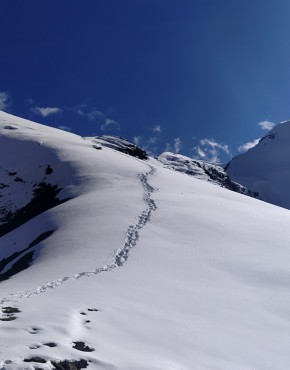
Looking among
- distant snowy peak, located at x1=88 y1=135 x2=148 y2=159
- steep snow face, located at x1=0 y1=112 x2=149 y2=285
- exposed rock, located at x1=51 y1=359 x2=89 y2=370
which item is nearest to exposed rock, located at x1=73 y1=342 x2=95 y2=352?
exposed rock, located at x1=51 y1=359 x2=89 y2=370

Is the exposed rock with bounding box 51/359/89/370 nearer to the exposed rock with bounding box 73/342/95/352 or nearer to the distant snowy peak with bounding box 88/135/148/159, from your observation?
the exposed rock with bounding box 73/342/95/352

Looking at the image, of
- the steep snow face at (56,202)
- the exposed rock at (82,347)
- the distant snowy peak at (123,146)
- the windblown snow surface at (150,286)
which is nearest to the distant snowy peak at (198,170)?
the distant snowy peak at (123,146)

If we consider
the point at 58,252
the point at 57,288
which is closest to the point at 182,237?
the point at 58,252

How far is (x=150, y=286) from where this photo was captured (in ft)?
59.0

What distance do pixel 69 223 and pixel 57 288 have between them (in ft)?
48.2

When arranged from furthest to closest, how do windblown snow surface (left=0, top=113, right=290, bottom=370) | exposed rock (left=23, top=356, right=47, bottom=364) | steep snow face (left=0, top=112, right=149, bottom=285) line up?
steep snow face (left=0, top=112, right=149, bottom=285)
windblown snow surface (left=0, top=113, right=290, bottom=370)
exposed rock (left=23, top=356, right=47, bottom=364)

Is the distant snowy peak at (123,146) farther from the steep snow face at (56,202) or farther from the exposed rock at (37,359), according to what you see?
the exposed rock at (37,359)

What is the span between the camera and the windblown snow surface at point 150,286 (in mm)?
10930

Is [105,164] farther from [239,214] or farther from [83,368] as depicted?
[83,368]

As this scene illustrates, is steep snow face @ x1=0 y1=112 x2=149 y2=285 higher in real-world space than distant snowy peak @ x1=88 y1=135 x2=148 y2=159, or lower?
lower

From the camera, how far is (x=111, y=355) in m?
10.3

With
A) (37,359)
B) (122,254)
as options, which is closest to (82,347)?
(37,359)

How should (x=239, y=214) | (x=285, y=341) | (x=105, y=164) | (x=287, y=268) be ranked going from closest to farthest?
(x=285, y=341), (x=287, y=268), (x=239, y=214), (x=105, y=164)

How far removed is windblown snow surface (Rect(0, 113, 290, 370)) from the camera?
1093 cm
